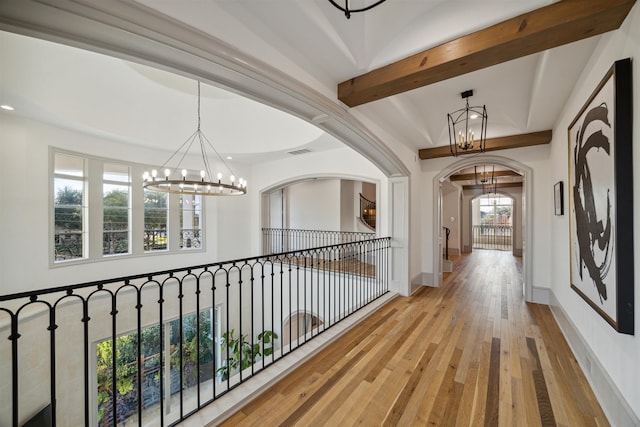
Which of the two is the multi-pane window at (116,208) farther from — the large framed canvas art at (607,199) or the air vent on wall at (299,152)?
the large framed canvas art at (607,199)

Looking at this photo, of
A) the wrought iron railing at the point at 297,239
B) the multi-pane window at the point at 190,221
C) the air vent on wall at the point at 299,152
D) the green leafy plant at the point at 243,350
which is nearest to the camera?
the green leafy plant at the point at 243,350

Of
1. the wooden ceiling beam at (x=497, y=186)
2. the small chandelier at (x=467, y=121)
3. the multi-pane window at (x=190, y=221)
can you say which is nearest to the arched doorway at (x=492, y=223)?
the wooden ceiling beam at (x=497, y=186)

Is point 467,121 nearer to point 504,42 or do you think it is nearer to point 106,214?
point 504,42

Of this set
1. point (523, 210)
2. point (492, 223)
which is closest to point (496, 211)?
point (492, 223)

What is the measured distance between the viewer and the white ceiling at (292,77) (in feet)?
5.73

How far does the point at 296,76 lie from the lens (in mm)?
2123

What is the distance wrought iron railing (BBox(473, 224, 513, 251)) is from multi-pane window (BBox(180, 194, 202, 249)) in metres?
12.2

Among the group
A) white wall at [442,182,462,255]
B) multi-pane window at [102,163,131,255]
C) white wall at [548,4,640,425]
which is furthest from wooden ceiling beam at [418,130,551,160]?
multi-pane window at [102,163,131,255]

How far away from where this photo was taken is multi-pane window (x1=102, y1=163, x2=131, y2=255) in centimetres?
525

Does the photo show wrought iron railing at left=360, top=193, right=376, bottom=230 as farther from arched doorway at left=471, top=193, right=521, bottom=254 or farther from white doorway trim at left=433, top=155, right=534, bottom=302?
arched doorway at left=471, top=193, right=521, bottom=254

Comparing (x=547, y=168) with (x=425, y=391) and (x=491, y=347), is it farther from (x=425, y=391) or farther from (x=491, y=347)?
(x=425, y=391)

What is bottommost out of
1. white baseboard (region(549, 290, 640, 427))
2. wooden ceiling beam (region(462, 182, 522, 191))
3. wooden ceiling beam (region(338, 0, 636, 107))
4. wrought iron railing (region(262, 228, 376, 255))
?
white baseboard (region(549, 290, 640, 427))

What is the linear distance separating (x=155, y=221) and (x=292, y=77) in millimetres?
5709

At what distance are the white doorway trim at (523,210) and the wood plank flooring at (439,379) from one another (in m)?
0.85
